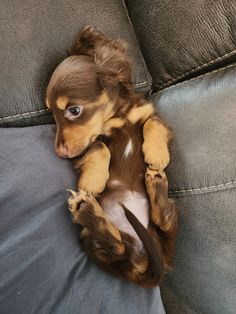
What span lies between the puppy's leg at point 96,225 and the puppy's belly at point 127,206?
0.08 m

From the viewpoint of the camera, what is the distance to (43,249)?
1.19 m

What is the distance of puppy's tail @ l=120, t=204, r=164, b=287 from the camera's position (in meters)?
1.26

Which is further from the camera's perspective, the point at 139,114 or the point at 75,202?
the point at 139,114

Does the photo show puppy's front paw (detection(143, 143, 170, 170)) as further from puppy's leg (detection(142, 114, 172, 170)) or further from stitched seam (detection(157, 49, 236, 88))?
stitched seam (detection(157, 49, 236, 88))

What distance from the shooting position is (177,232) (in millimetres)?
1462

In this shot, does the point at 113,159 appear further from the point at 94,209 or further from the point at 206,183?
the point at 206,183

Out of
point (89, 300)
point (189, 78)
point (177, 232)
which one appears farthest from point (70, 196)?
point (189, 78)

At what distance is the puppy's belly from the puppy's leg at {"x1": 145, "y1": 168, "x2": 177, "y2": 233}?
4 cm

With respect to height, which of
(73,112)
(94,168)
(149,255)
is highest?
(73,112)

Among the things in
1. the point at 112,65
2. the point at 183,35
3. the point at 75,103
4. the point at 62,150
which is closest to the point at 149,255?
the point at 62,150

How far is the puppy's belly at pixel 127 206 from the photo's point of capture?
4.45 ft

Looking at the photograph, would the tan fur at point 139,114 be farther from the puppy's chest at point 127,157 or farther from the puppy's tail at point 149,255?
the puppy's tail at point 149,255

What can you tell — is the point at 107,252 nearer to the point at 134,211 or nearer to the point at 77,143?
the point at 134,211

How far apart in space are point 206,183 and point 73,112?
50 cm
